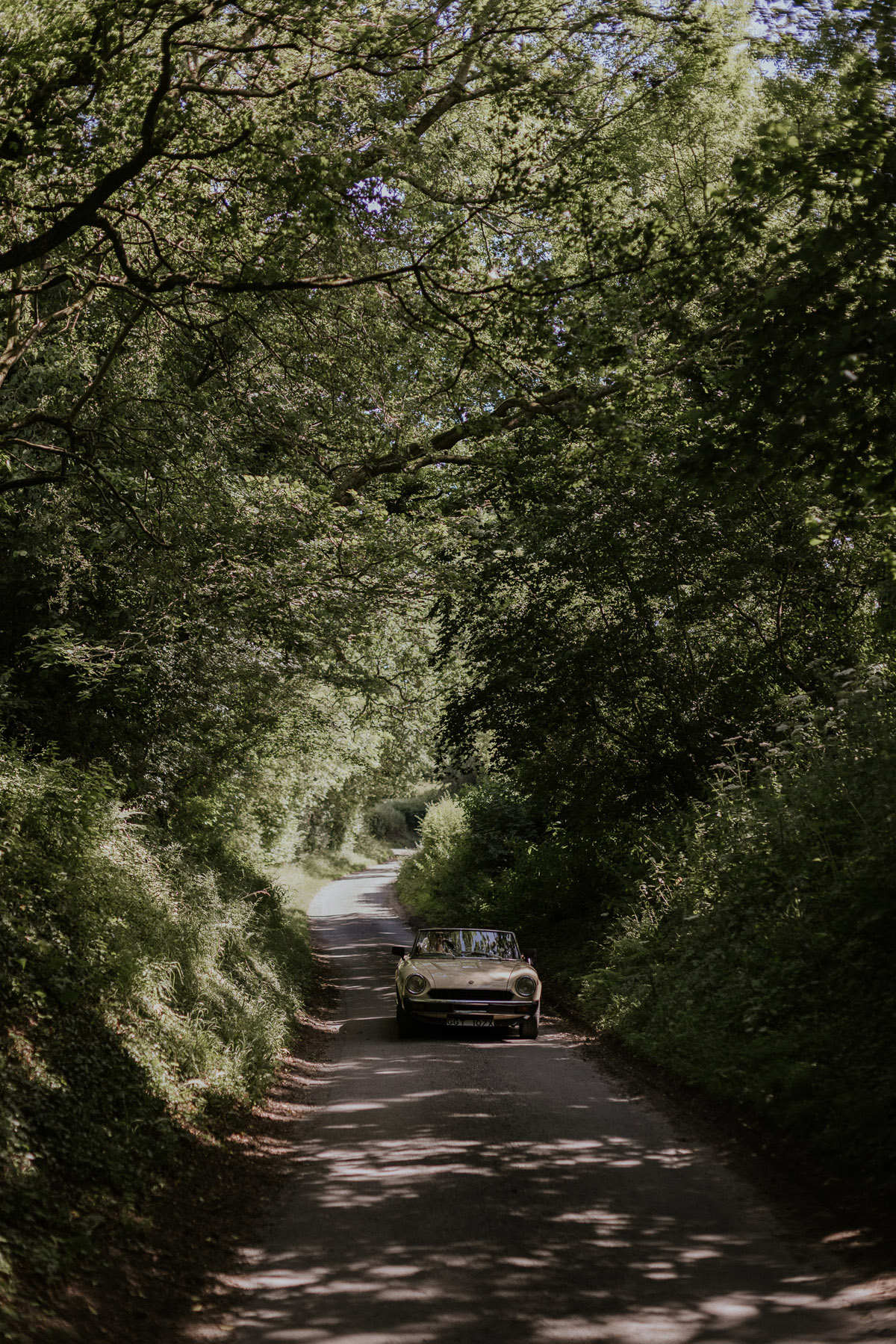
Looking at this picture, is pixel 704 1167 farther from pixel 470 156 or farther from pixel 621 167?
pixel 621 167

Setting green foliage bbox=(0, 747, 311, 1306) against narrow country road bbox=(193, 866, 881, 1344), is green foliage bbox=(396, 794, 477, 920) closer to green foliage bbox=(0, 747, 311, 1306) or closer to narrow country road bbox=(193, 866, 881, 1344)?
green foliage bbox=(0, 747, 311, 1306)

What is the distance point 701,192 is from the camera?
46.9 ft

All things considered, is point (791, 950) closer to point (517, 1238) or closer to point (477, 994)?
point (517, 1238)

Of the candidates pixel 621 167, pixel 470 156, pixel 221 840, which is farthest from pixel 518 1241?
pixel 221 840

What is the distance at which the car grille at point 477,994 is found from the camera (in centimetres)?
1237

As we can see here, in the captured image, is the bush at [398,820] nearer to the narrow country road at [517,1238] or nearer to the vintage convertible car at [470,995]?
the vintage convertible car at [470,995]

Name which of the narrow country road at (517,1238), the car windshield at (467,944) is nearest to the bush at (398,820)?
the car windshield at (467,944)

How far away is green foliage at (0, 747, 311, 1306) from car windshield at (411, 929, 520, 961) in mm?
2183

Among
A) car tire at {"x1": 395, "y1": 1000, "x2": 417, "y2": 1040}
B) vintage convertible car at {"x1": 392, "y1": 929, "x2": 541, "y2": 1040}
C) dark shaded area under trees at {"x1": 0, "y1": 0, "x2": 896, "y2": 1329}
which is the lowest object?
car tire at {"x1": 395, "y1": 1000, "x2": 417, "y2": 1040}

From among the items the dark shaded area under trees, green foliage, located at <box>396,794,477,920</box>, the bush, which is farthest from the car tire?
the bush

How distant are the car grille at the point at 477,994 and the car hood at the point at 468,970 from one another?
0.15 ft

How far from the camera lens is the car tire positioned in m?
12.5

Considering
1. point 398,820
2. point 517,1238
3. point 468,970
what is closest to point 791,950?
point 517,1238

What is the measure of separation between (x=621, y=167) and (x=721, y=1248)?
12554 mm
